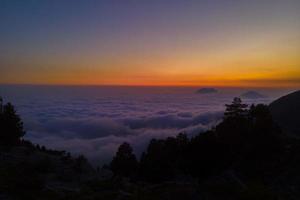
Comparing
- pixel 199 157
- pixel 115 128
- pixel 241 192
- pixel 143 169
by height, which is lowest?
pixel 115 128

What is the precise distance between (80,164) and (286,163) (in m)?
17.2

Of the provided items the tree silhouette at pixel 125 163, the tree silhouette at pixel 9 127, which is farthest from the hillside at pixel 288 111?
the tree silhouette at pixel 9 127

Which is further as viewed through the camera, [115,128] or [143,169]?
[115,128]

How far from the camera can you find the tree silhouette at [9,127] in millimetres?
34625

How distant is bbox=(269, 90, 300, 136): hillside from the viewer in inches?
2765

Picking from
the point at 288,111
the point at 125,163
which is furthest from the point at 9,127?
the point at 288,111

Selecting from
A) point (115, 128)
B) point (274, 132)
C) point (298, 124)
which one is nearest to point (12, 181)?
point (274, 132)

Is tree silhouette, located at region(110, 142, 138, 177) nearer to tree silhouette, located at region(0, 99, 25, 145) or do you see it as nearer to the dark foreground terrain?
the dark foreground terrain

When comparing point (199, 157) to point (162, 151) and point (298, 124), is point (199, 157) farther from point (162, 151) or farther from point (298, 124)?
point (298, 124)

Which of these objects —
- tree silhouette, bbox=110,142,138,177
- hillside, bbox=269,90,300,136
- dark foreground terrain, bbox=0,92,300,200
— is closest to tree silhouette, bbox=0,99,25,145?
dark foreground terrain, bbox=0,92,300,200

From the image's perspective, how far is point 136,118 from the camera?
19525 cm

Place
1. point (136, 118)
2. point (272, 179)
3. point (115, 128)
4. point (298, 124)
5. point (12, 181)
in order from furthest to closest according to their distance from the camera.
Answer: point (136, 118), point (115, 128), point (298, 124), point (272, 179), point (12, 181)

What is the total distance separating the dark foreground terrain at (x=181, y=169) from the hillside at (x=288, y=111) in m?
35.1

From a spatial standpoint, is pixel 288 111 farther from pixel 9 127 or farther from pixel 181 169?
pixel 9 127
